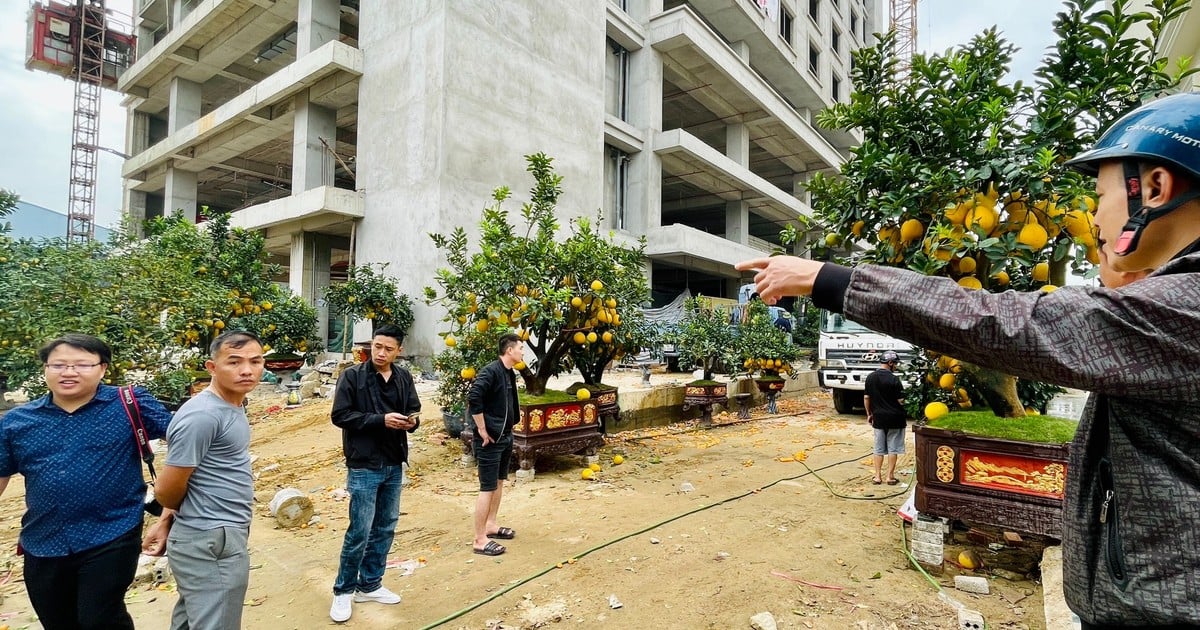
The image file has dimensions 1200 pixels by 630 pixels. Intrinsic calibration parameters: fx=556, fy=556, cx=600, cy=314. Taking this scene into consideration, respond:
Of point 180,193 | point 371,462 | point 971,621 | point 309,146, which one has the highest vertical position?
point 309,146

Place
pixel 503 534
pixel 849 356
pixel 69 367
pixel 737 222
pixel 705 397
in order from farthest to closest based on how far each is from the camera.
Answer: pixel 737 222
pixel 849 356
pixel 705 397
pixel 503 534
pixel 69 367

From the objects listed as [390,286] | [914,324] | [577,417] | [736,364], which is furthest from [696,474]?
[390,286]

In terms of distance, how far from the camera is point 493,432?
15.9 ft

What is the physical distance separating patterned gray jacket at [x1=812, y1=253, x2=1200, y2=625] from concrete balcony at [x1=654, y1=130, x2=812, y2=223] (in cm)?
1916

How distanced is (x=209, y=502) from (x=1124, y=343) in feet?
10.5

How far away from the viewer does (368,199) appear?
1512cm

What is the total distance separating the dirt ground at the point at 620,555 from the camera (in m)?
3.62

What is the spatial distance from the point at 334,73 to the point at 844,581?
1697cm

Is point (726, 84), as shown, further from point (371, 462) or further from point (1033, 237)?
point (371, 462)

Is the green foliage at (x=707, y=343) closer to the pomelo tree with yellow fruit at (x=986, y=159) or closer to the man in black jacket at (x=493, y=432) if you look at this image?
the man in black jacket at (x=493, y=432)

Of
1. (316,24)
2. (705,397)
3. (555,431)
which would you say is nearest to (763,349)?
(705,397)

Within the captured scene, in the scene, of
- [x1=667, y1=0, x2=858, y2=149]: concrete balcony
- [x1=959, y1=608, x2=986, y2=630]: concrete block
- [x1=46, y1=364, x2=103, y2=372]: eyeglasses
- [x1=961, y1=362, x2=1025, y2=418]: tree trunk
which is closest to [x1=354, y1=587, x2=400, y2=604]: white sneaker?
[x1=46, y1=364, x2=103, y2=372]: eyeglasses

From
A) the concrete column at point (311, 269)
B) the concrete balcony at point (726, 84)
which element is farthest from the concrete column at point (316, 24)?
the concrete balcony at point (726, 84)

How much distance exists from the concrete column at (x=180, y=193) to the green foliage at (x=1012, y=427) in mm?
23977
